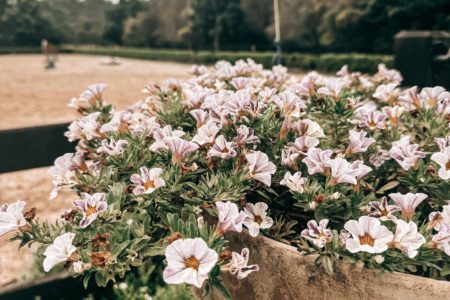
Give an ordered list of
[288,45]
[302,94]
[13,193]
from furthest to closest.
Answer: [288,45] < [13,193] < [302,94]

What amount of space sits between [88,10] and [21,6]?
42.9 m

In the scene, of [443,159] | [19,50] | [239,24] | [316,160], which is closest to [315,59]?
[239,24]

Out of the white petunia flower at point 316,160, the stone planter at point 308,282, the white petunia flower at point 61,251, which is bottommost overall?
the stone planter at point 308,282

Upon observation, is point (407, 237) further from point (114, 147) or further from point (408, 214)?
point (114, 147)

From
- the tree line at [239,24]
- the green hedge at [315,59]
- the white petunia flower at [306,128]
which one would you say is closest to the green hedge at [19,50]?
the tree line at [239,24]

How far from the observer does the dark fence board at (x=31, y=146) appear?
2.62 metres

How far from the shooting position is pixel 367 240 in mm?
1453

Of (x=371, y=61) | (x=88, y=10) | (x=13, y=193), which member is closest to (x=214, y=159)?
(x=13, y=193)

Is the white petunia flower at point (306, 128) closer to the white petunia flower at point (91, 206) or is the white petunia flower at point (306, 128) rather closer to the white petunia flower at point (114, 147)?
the white petunia flower at point (114, 147)

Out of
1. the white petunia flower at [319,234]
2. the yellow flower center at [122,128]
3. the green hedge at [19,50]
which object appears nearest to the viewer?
the white petunia flower at [319,234]

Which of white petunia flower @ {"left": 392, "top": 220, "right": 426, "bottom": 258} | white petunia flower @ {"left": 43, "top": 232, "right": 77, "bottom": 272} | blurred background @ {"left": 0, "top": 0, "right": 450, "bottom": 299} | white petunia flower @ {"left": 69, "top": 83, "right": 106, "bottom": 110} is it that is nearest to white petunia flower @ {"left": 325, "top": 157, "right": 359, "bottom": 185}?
white petunia flower @ {"left": 392, "top": 220, "right": 426, "bottom": 258}

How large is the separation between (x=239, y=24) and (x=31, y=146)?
1742 inches

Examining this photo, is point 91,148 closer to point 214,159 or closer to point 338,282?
point 214,159

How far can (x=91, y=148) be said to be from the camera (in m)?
2.21
